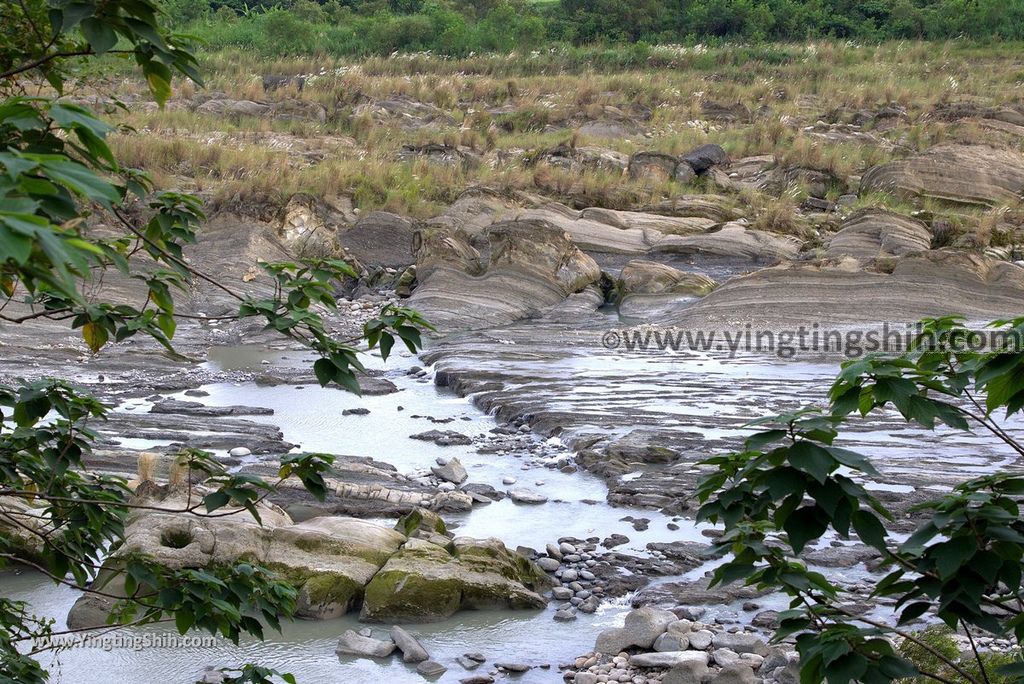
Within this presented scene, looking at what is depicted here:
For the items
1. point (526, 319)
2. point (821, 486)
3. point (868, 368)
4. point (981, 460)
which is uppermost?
point (868, 368)

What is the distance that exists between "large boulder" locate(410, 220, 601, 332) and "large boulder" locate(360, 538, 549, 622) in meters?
9.45

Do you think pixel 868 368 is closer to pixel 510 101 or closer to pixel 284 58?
pixel 510 101

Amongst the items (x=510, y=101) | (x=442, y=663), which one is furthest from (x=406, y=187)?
(x=442, y=663)

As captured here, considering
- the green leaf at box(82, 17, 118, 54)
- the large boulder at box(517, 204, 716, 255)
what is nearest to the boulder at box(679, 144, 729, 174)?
the large boulder at box(517, 204, 716, 255)

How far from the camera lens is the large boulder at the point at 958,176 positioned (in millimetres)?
22625

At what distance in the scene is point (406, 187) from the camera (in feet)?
76.6

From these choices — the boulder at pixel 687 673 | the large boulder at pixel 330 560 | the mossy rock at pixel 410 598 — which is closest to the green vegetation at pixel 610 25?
the large boulder at pixel 330 560

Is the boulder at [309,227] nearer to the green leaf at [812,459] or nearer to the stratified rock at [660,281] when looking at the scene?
the stratified rock at [660,281]

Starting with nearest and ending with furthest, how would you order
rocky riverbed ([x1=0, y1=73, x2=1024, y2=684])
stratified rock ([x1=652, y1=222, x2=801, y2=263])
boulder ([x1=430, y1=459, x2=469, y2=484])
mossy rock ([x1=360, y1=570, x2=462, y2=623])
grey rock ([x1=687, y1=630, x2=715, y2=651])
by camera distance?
1. grey rock ([x1=687, y1=630, x2=715, y2=651])
2. rocky riverbed ([x1=0, y1=73, x2=1024, y2=684])
3. mossy rock ([x1=360, y1=570, x2=462, y2=623])
4. boulder ([x1=430, y1=459, x2=469, y2=484])
5. stratified rock ([x1=652, y1=222, x2=801, y2=263])

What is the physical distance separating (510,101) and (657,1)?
12.9 meters

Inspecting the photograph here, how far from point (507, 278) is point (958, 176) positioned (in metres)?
11.4

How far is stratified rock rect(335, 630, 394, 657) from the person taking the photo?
589 centimetres

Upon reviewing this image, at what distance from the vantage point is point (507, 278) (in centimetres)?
1762

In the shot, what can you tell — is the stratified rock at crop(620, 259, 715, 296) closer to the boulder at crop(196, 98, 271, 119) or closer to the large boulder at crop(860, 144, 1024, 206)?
the large boulder at crop(860, 144, 1024, 206)
